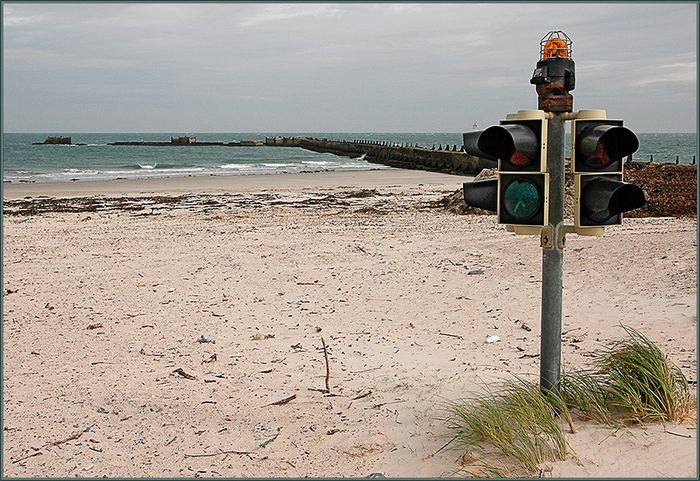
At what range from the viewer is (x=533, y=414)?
4105mm

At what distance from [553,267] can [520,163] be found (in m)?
0.65

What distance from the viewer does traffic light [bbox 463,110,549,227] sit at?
4.00 meters

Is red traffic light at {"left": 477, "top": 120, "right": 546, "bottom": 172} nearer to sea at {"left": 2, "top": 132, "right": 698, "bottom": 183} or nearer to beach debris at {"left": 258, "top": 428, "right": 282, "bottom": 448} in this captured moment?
beach debris at {"left": 258, "top": 428, "right": 282, "bottom": 448}

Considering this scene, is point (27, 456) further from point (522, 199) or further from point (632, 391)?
point (632, 391)

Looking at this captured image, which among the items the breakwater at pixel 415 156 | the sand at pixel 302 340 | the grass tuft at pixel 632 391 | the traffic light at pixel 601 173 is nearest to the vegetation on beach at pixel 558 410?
the grass tuft at pixel 632 391

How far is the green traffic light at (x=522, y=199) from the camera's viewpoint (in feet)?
13.4

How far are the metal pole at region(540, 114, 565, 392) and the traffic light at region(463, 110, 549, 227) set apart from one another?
13cm

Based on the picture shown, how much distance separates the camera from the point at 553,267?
14.0 ft

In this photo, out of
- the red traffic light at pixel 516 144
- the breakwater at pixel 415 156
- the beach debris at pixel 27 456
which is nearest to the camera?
the red traffic light at pixel 516 144

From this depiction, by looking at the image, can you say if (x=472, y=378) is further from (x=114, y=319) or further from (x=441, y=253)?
(x=441, y=253)

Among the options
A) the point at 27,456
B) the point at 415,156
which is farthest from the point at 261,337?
the point at 415,156

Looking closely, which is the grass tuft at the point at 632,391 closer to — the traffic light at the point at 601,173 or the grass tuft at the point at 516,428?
the grass tuft at the point at 516,428

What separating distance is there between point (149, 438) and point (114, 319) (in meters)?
3.18

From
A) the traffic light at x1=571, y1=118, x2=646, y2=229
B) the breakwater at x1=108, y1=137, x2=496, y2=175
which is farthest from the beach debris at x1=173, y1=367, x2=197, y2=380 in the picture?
the breakwater at x1=108, y1=137, x2=496, y2=175
